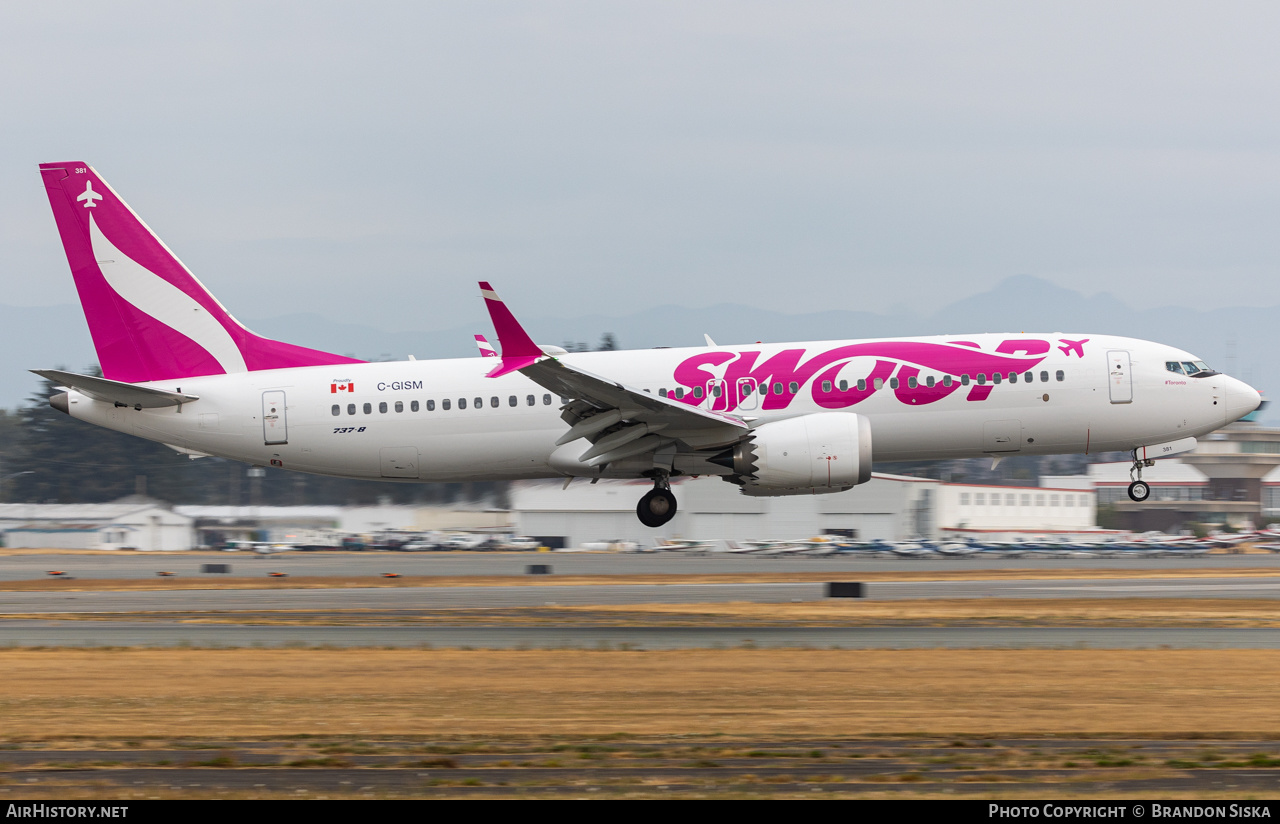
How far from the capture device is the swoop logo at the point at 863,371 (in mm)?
31031

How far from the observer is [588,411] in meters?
31.0

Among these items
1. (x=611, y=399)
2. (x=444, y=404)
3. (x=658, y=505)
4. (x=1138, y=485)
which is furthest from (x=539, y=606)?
(x=1138, y=485)

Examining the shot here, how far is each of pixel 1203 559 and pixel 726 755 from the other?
4935 cm

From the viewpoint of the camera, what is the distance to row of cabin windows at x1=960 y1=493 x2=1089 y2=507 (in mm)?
89750

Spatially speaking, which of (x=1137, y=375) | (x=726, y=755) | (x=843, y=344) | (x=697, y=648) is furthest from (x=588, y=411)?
(x=726, y=755)

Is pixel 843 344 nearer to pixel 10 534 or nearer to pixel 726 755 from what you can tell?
pixel 726 755

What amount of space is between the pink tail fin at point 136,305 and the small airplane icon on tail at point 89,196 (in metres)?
0.03

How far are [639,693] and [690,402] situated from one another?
1487 cm

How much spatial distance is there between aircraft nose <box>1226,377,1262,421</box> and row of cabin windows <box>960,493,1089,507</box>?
2214 inches

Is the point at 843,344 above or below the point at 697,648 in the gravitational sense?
above

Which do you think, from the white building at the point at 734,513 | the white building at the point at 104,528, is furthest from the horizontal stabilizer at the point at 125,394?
the white building at the point at 104,528

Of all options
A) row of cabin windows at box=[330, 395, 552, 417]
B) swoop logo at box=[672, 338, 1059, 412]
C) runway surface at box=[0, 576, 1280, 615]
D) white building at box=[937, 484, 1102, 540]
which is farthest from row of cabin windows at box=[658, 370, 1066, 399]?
white building at box=[937, 484, 1102, 540]

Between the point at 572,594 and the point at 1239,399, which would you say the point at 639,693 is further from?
the point at 1239,399

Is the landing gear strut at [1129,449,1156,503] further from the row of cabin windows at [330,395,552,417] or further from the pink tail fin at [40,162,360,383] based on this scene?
the pink tail fin at [40,162,360,383]
